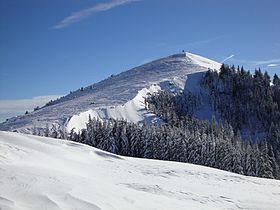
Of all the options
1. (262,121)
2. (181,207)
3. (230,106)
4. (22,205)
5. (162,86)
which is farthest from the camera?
(162,86)

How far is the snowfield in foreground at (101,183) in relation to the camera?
46.0 feet

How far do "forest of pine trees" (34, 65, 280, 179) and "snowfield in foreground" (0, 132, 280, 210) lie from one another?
124 ft

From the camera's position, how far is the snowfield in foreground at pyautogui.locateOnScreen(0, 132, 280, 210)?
14016 millimetres

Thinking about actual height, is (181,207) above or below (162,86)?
below

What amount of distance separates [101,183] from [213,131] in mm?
85584

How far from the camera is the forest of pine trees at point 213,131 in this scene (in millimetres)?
67875

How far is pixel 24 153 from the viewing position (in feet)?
76.1

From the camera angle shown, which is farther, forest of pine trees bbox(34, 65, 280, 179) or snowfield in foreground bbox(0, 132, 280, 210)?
forest of pine trees bbox(34, 65, 280, 179)

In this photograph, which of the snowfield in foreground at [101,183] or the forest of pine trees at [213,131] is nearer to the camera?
the snowfield in foreground at [101,183]

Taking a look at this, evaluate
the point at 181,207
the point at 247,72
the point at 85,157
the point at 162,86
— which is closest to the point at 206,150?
the point at 85,157

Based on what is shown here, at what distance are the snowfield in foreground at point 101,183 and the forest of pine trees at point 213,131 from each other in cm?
3778

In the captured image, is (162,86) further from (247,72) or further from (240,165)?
(240,165)

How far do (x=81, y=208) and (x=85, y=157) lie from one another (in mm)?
14868

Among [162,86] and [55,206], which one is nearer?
[55,206]
